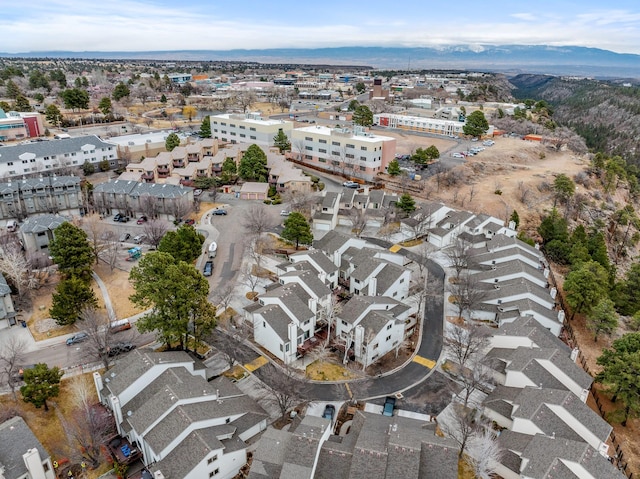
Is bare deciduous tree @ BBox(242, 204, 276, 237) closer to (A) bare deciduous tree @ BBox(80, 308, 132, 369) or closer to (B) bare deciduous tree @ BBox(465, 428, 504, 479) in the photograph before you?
(A) bare deciduous tree @ BBox(80, 308, 132, 369)

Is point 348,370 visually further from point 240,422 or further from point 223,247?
point 223,247

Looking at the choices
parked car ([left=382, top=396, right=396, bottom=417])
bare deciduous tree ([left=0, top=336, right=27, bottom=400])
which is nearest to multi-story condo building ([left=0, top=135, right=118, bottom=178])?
bare deciduous tree ([left=0, top=336, right=27, bottom=400])

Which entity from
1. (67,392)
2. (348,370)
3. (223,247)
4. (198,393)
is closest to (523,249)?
(348,370)

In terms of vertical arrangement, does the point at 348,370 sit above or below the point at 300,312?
below

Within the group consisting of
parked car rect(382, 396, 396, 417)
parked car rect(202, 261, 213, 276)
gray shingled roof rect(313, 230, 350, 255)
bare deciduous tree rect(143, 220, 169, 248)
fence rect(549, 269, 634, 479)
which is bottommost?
fence rect(549, 269, 634, 479)

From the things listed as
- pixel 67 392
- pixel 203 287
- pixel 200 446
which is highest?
pixel 203 287
